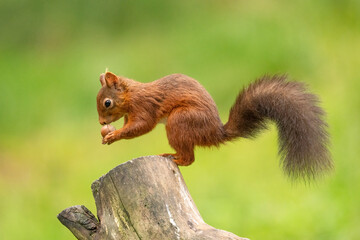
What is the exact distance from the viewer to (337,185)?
5.70 meters

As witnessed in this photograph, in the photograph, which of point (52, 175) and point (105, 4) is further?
point (105, 4)

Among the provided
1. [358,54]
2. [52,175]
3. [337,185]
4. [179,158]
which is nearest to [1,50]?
[52,175]

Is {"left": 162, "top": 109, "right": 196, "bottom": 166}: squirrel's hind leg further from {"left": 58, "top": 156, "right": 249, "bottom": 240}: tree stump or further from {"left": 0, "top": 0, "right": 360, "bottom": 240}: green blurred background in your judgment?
{"left": 0, "top": 0, "right": 360, "bottom": 240}: green blurred background

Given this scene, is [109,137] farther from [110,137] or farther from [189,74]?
[189,74]

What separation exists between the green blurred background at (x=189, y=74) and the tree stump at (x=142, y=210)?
1990 millimetres

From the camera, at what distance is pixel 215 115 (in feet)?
10.6

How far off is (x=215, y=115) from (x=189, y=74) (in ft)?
16.0

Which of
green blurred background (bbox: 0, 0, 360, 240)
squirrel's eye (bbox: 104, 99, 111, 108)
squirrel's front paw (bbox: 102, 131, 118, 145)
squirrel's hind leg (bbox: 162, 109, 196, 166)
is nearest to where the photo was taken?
squirrel's hind leg (bbox: 162, 109, 196, 166)

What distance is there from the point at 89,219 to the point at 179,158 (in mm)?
514

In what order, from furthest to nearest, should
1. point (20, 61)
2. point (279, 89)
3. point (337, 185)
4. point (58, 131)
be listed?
point (20, 61), point (58, 131), point (337, 185), point (279, 89)

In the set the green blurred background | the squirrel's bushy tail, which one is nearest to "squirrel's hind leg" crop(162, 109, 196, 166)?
the squirrel's bushy tail

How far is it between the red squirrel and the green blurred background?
4.95 feet

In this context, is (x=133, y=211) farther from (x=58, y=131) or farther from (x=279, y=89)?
(x=58, y=131)

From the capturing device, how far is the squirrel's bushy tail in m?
2.92
